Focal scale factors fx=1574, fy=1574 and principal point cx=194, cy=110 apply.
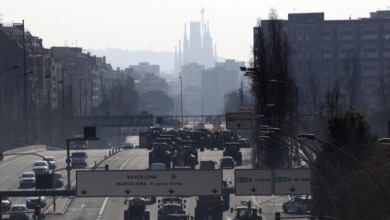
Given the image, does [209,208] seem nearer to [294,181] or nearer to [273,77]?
[294,181]

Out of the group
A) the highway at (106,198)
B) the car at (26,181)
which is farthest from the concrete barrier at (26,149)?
Result: the car at (26,181)

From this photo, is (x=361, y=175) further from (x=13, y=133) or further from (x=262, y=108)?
(x=13, y=133)

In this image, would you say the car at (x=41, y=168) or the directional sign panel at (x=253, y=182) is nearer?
the directional sign panel at (x=253, y=182)

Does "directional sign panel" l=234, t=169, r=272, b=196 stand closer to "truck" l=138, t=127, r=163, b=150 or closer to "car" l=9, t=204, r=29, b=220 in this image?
"car" l=9, t=204, r=29, b=220

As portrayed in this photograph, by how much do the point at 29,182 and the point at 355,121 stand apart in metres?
36.7

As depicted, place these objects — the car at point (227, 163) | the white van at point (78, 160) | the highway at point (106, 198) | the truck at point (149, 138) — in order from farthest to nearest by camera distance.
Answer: the truck at point (149, 138), the white van at point (78, 160), the car at point (227, 163), the highway at point (106, 198)

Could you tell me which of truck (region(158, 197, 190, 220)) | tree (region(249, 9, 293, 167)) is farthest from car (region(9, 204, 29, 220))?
tree (region(249, 9, 293, 167))

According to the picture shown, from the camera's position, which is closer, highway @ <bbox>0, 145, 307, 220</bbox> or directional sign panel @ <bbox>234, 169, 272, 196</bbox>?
directional sign panel @ <bbox>234, 169, 272, 196</bbox>

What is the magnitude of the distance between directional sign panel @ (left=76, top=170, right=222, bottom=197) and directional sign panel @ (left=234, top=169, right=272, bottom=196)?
1826 mm

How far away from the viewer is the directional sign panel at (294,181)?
218ft

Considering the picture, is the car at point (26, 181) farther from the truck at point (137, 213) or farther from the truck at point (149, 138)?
the truck at point (149, 138)

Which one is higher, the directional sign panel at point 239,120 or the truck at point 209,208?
the directional sign panel at point 239,120

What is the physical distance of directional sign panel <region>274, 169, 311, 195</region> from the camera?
66.4 meters

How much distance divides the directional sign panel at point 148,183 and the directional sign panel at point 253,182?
71.9 inches
